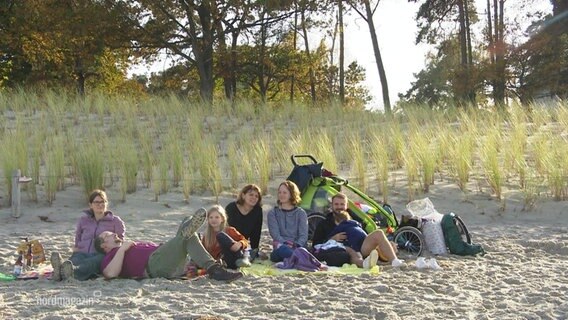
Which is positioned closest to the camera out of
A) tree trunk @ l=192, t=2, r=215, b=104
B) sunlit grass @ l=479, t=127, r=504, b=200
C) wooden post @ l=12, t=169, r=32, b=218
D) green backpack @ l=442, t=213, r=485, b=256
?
green backpack @ l=442, t=213, r=485, b=256

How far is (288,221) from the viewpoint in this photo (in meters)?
6.54

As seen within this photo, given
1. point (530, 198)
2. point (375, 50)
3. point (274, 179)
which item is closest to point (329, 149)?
point (274, 179)

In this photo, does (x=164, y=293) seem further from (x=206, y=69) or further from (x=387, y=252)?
(x=206, y=69)

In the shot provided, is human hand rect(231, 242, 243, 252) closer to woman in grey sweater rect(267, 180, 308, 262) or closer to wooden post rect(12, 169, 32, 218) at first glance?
woman in grey sweater rect(267, 180, 308, 262)

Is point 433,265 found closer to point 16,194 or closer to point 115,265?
point 115,265

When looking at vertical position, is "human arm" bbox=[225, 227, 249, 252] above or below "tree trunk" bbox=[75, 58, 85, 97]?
below

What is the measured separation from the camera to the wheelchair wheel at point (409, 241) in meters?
6.59

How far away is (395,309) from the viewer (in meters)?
4.38

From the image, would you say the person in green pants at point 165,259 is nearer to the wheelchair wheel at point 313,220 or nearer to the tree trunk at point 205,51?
the wheelchair wheel at point 313,220

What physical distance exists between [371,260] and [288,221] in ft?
3.52

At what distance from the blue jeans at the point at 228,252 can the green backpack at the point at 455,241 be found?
224 cm

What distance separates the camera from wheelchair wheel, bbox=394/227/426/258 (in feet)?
21.6

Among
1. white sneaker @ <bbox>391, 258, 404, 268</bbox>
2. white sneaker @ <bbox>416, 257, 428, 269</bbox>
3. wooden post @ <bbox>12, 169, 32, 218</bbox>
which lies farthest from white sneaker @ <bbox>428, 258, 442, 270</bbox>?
wooden post @ <bbox>12, 169, 32, 218</bbox>

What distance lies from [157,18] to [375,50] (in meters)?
6.73
